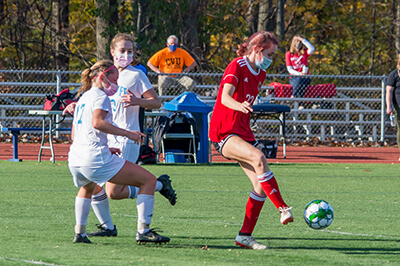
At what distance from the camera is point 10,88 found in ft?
62.6

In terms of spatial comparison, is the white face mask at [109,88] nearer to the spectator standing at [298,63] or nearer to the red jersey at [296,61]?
the spectator standing at [298,63]

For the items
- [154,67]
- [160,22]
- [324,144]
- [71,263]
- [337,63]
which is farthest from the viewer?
[337,63]

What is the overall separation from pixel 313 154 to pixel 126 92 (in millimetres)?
10817

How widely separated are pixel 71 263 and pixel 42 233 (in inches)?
57.0

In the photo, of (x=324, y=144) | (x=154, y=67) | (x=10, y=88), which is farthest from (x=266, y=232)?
(x=10, y=88)

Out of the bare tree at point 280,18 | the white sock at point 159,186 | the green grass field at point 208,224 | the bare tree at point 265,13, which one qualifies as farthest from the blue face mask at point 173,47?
the white sock at point 159,186

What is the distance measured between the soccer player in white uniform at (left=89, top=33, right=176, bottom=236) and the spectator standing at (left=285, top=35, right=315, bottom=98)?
12.0 m

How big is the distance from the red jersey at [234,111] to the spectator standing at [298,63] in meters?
12.2

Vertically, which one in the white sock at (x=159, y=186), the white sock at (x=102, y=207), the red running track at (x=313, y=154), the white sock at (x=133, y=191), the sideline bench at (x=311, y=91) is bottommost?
the red running track at (x=313, y=154)

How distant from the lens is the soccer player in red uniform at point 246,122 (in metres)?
5.64

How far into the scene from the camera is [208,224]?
6.96 meters

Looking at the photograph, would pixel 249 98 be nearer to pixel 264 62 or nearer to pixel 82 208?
pixel 264 62

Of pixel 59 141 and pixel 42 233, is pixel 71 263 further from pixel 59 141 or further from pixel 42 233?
pixel 59 141

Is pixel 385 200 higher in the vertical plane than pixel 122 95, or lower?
lower
